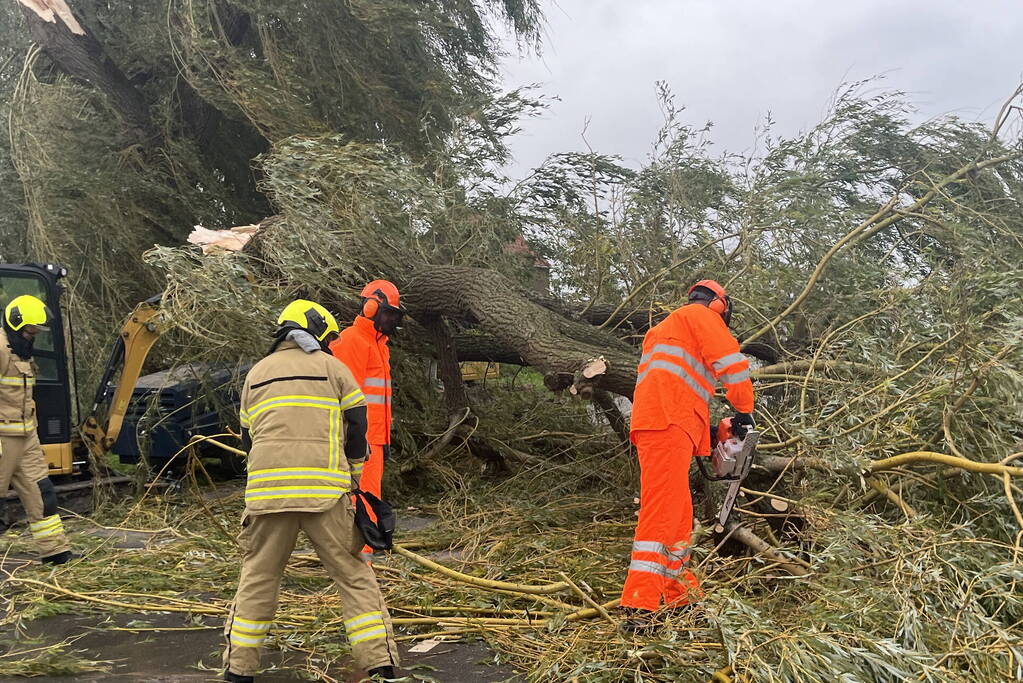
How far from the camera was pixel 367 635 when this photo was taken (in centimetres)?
347

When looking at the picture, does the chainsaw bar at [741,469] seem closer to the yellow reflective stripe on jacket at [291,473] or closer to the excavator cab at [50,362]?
the yellow reflective stripe on jacket at [291,473]

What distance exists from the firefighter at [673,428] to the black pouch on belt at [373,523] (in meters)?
1.04

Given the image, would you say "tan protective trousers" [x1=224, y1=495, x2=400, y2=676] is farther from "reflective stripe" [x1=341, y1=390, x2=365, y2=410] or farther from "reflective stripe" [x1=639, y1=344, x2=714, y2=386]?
"reflective stripe" [x1=639, y1=344, x2=714, y2=386]

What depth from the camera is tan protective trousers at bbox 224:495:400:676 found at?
11.3 ft

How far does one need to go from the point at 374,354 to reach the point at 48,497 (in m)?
2.32

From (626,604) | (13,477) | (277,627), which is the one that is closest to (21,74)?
(13,477)

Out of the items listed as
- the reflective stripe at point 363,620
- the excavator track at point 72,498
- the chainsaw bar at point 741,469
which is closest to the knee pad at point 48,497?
the excavator track at point 72,498

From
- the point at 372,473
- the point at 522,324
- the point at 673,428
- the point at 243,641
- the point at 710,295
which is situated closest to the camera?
the point at 243,641

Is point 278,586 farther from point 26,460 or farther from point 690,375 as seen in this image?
point 26,460

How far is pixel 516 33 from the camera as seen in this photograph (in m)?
9.77

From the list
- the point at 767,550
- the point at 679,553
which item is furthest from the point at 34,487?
the point at 767,550

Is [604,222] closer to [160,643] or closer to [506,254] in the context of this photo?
[506,254]

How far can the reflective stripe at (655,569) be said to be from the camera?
3854 mm

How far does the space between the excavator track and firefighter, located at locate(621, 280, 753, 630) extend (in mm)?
5064
